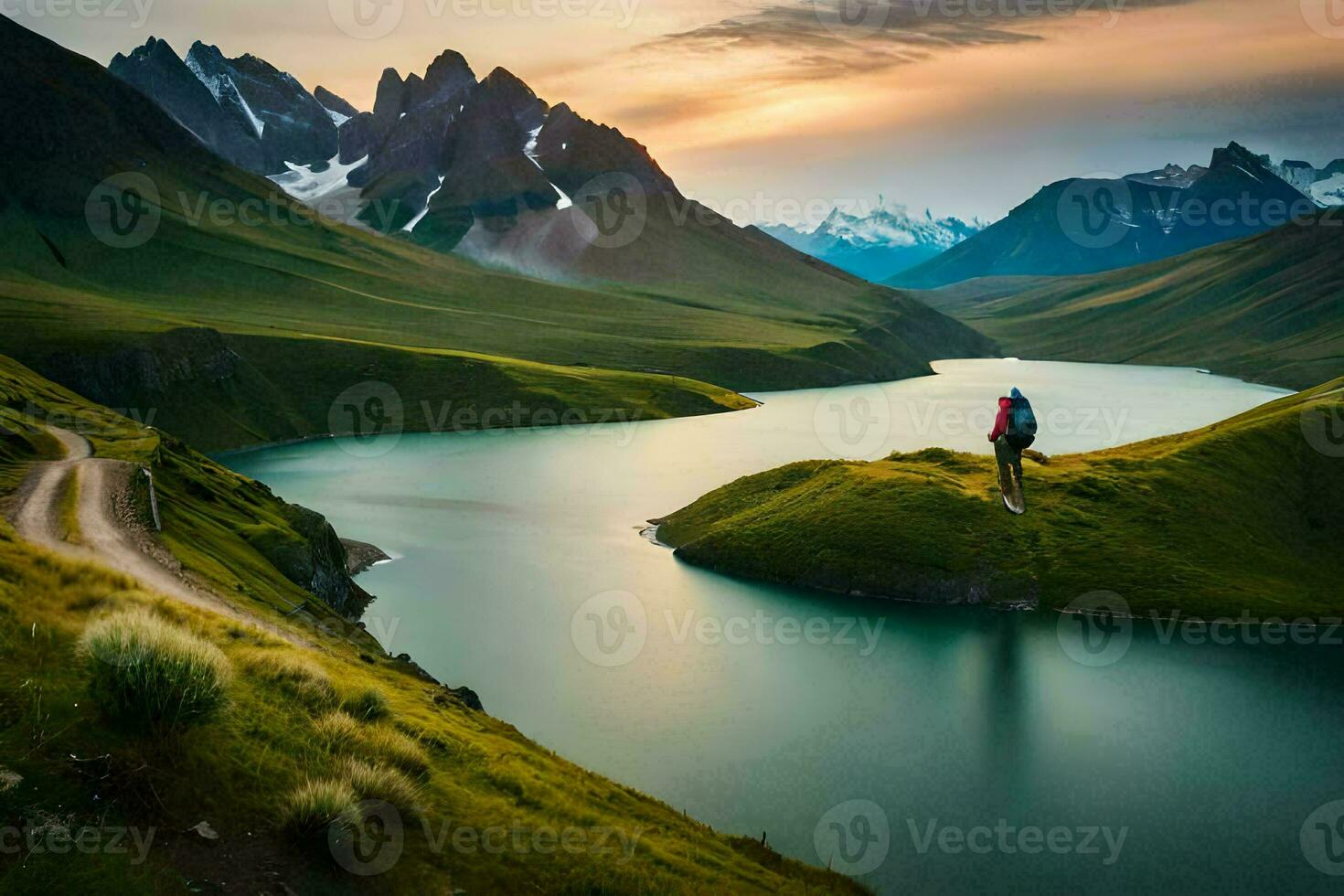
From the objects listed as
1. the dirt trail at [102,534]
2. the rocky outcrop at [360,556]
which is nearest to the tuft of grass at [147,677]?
the dirt trail at [102,534]

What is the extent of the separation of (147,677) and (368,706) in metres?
7.91

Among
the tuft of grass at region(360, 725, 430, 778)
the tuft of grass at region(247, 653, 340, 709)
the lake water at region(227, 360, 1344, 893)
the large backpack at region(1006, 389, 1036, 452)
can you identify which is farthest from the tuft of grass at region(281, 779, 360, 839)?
the large backpack at region(1006, 389, 1036, 452)

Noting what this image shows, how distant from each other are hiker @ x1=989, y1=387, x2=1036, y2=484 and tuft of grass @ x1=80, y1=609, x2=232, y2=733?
6006 centimetres

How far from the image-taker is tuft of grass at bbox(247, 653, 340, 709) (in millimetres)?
24844

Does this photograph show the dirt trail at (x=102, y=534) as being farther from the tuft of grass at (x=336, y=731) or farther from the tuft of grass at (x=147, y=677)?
the tuft of grass at (x=147, y=677)

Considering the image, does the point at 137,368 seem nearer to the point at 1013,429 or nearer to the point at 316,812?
the point at 1013,429

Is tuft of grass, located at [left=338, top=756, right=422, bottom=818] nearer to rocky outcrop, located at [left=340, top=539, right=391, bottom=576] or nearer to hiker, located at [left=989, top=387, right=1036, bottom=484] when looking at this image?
rocky outcrop, located at [left=340, top=539, right=391, bottom=576]

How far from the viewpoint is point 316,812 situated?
1950 centimetres

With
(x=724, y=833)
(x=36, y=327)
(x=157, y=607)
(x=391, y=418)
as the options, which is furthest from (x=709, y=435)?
(x=157, y=607)

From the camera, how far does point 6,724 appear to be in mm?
18703

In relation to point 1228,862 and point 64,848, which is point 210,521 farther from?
point 1228,862

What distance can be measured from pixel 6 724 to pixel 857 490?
64700mm

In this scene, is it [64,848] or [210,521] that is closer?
[64,848]

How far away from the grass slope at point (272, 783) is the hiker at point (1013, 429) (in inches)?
1827
